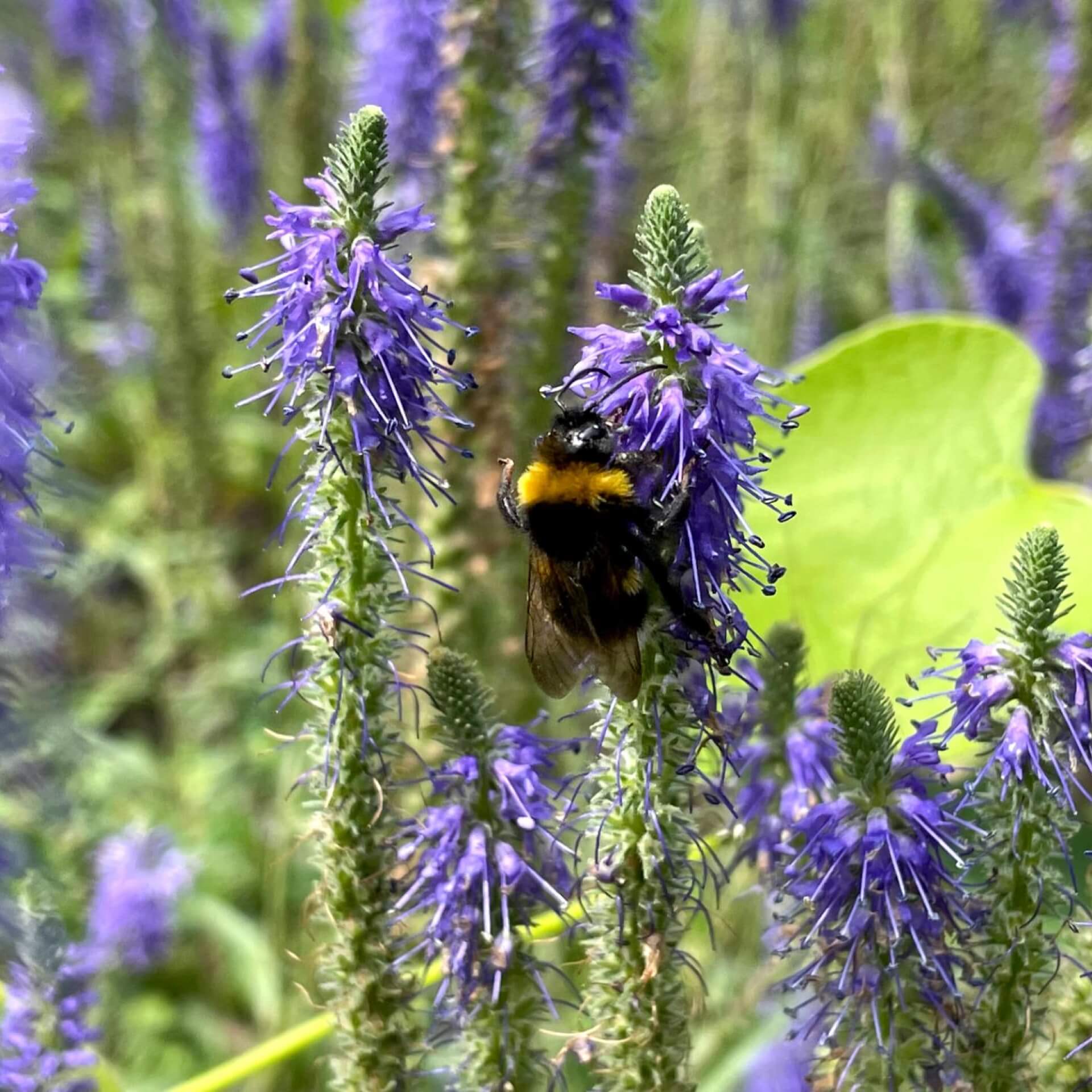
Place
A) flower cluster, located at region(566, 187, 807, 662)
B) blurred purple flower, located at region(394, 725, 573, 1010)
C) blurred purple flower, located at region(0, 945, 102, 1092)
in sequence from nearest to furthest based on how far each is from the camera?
flower cluster, located at region(566, 187, 807, 662), blurred purple flower, located at region(394, 725, 573, 1010), blurred purple flower, located at region(0, 945, 102, 1092)

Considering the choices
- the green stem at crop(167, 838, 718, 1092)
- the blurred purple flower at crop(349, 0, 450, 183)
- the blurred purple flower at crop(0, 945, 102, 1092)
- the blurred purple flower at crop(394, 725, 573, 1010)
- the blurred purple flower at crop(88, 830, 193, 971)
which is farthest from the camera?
the blurred purple flower at crop(88, 830, 193, 971)

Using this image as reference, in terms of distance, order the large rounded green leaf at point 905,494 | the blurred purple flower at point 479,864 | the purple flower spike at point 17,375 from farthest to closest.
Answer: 1. the large rounded green leaf at point 905,494
2. the blurred purple flower at point 479,864
3. the purple flower spike at point 17,375

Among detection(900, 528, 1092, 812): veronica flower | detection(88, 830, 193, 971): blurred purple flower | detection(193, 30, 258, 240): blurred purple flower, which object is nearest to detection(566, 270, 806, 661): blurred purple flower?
detection(900, 528, 1092, 812): veronica flower

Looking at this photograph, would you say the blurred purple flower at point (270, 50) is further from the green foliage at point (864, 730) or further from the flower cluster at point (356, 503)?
the green foliage at point (864, 730)

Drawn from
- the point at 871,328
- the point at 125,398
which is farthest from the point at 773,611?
the point at 125,398

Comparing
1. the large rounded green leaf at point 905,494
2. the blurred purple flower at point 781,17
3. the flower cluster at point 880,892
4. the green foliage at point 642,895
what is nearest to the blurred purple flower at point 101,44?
the blurred purple flower at point 781,17

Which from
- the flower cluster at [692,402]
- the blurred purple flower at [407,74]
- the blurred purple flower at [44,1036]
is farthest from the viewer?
the blurred purple flower at [407,74]

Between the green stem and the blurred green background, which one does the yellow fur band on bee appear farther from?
the green stem
